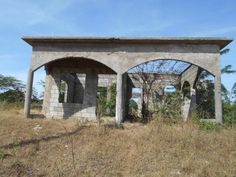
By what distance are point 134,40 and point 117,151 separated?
18.1 feet

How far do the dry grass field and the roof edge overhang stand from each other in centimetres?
362

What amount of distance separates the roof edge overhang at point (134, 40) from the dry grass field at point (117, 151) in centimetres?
362

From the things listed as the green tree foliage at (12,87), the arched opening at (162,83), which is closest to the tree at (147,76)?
the arched opening at (162,83)

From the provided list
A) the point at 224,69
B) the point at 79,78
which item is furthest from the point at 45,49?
the point at 224,69

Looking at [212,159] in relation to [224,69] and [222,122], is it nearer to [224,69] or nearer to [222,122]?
[222,122]

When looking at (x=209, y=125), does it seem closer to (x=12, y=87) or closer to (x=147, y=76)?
(x=147, y=76)

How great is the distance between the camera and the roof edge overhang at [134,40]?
11.5 m

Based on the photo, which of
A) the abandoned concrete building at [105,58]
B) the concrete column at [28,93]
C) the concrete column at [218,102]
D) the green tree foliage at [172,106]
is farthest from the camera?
the green tree foliage at [172,106]

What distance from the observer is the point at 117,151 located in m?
8.04

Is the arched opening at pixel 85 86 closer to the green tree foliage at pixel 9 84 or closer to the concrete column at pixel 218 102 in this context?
the concrete column at pixel 218 102

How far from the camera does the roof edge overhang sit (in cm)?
1148

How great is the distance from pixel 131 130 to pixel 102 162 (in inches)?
154

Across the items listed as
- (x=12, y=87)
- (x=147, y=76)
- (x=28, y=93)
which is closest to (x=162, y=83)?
(x=147, y=76)

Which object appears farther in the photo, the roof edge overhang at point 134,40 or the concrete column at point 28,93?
the concrete column at point 28,93
